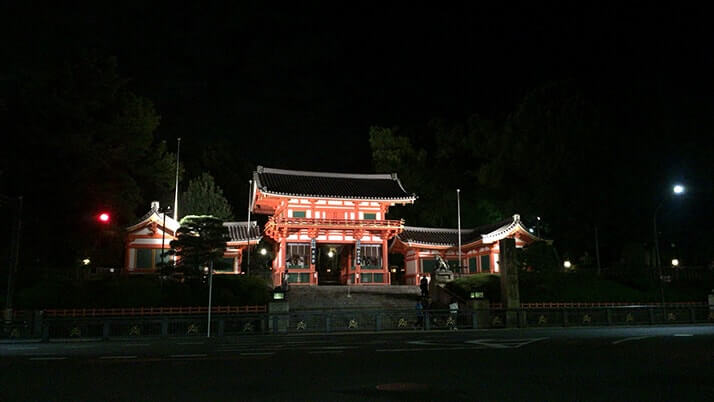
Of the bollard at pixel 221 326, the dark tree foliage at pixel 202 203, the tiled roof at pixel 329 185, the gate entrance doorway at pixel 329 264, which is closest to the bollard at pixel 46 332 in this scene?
the bollard at pixel 221 326

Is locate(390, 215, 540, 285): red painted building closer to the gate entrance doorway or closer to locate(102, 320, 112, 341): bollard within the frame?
the gate entrance doorway

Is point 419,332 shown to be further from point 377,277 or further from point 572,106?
point 572,106

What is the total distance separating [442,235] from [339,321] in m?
23.5

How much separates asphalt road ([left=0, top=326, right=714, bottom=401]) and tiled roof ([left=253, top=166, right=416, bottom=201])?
95.0 feet

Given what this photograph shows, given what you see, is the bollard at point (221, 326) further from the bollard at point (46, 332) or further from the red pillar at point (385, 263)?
the red pillar at point (385, 263)

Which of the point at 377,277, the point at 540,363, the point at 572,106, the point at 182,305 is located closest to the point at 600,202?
the point at 572,106

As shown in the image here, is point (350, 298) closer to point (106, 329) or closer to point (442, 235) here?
point (106, 329)

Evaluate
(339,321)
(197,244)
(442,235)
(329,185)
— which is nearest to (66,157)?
(197,244)

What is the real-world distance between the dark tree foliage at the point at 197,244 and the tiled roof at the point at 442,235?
18.3m

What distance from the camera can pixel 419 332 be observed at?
2125 cm

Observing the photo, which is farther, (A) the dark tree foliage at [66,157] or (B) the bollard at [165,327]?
(A) the dark tree foliage at [66,157]

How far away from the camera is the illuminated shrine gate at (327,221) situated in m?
40.4

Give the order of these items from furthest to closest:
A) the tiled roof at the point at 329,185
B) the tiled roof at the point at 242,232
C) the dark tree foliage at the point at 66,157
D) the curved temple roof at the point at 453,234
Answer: the tiled roof at the point at 329,185, the tiled roof at the point at 242,232, the curved temple roof at the point at 453,234, the dark tree foliage at the point at 66,157

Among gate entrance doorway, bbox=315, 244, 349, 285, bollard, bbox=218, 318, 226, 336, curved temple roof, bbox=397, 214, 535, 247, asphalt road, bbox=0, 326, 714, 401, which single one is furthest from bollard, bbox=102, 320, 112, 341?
gate entrance doorway, bbox=315, 244, 349, 285
